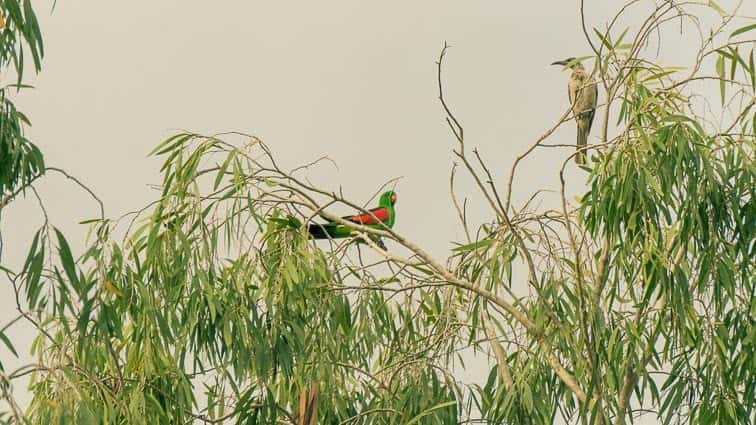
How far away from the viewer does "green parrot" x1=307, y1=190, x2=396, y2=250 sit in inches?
242

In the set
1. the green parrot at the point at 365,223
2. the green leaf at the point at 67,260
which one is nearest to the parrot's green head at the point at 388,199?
the green parrot at the point at 365,223

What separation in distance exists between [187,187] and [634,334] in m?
1.74

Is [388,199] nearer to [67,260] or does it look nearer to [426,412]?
[426,412]

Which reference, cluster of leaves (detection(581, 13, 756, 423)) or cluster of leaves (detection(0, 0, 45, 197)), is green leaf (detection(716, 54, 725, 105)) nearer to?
cluster of leaves (detection(581, 13, 756, 423))

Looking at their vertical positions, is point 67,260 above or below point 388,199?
below

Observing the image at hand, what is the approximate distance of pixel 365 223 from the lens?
679 centimetres

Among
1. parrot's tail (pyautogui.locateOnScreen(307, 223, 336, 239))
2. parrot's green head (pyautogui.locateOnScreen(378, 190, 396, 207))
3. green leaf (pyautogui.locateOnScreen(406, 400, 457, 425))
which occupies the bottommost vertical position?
green leaf (pyautogui.locateOnScreen(406, 400, 457, 425))

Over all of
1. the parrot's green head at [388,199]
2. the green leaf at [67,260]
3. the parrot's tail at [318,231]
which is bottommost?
the green leaf at [67,260]

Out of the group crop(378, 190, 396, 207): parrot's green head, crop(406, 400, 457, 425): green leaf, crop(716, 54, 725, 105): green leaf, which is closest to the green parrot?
crop(378, 190, 396, 207): parrot's green head

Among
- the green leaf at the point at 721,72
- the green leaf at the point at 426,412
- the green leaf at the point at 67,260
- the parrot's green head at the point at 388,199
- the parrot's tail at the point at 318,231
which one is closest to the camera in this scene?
the green leaf at the point at 67,260

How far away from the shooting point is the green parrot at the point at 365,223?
6156 millimetres

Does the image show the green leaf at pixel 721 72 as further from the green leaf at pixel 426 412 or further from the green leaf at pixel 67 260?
the green leaf at pixel 67 260

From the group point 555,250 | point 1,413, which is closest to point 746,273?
point 555,250

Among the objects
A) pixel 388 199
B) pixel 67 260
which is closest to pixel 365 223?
pixel 388 199
